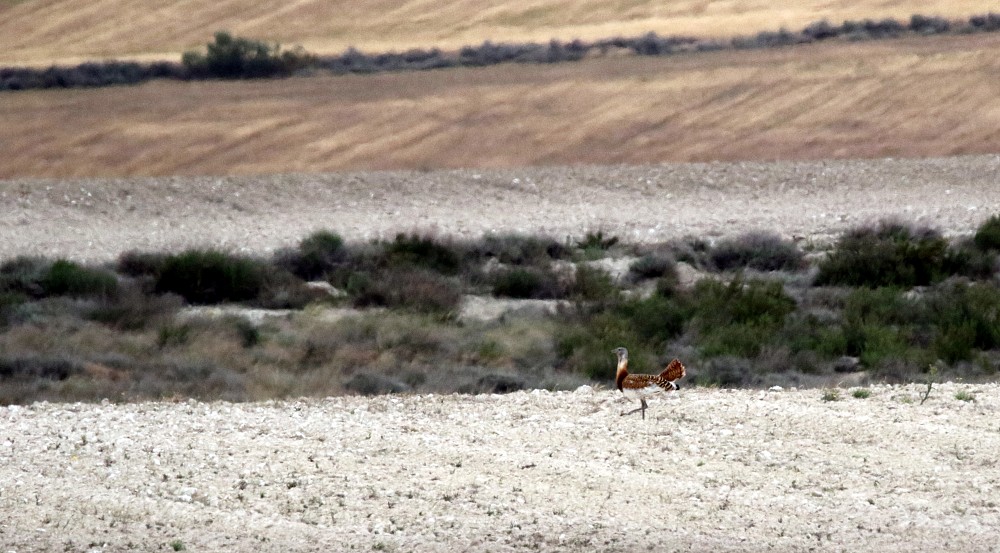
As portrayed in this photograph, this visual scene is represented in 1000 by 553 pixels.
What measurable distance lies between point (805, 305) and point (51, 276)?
10667 mm

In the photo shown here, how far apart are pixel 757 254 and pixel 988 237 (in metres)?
3.81

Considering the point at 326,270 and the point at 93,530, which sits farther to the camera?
the point at 326,270

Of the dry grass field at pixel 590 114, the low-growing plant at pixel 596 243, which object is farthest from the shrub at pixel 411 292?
the dry grass field at pixel 590 114

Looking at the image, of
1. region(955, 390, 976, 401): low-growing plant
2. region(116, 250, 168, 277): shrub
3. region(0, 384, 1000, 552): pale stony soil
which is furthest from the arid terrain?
region(955, 390, 976, 401): low-growing plant

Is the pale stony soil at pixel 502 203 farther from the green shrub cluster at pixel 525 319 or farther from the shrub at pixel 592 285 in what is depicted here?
the shrub at pixel 592 285

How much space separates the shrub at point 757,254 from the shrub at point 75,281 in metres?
9.75

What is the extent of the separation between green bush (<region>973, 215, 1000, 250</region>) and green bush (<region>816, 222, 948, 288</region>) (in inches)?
70.2

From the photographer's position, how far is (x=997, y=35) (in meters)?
30.4

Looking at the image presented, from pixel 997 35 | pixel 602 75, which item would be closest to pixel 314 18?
pixel 602 75

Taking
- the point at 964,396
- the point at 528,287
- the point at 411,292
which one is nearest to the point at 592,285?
the point at 528,287

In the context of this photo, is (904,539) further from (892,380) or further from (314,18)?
(314,18)

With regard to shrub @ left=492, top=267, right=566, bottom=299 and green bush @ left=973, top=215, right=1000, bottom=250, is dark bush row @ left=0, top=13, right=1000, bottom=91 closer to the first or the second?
green bush @ left=973, top=215, right=1000, bottom=250

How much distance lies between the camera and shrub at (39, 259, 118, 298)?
19.7m

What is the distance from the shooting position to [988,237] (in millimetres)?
23188
